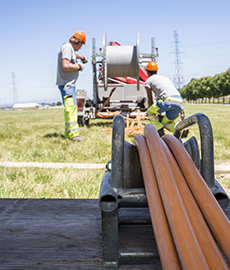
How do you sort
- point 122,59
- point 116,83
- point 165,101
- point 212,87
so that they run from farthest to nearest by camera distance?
point 212,87, point 116,83, point 122,59, point 165,101

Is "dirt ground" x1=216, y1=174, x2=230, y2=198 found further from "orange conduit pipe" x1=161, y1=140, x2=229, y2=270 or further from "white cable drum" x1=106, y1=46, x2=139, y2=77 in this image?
"white cable drum" x1=106, y1=46, x2=139, y2=77

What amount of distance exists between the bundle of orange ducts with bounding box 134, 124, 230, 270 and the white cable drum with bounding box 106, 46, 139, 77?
20.1ft

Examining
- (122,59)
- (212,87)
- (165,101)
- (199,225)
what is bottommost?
(199,225)

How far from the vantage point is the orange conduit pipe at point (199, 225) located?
2.99 feet

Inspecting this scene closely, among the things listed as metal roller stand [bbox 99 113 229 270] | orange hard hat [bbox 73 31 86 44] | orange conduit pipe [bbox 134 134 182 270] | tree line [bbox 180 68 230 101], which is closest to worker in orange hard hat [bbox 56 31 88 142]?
orange hard hat [bbox 73 31 86 44]

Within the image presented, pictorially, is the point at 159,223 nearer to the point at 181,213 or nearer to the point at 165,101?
the point at 181,213

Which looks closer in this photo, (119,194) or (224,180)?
(119,194)

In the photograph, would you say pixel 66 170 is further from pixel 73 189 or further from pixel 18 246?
pixel 18 246

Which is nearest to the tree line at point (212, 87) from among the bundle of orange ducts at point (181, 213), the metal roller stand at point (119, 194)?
the metal roller stand at point (119, 194)

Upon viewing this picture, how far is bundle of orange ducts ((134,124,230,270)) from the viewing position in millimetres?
914

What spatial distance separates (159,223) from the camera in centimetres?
103

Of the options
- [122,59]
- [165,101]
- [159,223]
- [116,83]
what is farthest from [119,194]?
[116,83]

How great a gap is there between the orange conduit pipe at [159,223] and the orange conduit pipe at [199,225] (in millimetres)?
98

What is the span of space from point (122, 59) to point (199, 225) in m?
6.54
